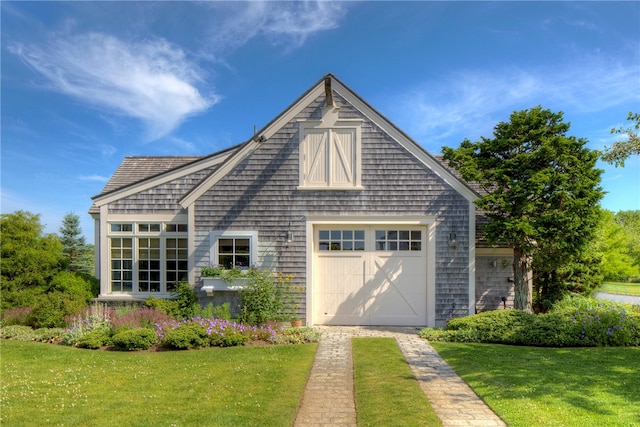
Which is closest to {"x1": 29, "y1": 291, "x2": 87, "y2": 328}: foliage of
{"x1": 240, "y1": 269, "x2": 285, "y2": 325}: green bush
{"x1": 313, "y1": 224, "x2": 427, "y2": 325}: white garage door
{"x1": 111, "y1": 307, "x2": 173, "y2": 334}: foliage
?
{"x1": 111, "y1": 307, "x2": 173, "y2": 334}: foliage

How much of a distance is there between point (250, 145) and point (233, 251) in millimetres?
3060

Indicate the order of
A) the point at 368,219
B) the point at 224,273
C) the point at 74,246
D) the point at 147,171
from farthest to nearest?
the point at 74,246, the point at 147,171, the point at 368,219, the point at 224,273

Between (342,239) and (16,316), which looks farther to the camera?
(342,239)

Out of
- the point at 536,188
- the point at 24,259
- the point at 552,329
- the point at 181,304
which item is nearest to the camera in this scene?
the point at 552,329

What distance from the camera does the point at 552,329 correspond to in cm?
843

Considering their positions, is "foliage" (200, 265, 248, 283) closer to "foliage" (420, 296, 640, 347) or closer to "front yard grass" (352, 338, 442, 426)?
"front yard grass" (352, 338, 442, 426)

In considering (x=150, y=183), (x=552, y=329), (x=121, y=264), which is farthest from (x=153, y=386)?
(x=552, y=329)

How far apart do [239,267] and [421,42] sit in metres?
8.29

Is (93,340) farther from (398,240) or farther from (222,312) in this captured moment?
(398,240)

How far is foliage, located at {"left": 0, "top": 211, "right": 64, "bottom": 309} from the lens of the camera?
10.9 m

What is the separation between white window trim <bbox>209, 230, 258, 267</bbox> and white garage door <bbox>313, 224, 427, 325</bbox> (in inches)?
68.7

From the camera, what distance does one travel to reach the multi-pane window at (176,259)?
11.1 meters

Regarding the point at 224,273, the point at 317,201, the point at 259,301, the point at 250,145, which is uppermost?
the point at 250,145

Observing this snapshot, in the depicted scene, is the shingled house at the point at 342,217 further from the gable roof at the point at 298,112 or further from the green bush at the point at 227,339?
the green bush at the point at 227,339
